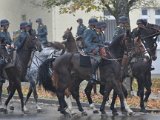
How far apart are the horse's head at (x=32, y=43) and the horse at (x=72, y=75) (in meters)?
0.55

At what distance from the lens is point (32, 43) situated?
17688 millimetres

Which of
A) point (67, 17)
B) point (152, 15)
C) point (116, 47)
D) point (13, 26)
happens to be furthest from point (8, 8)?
point (116, 47)

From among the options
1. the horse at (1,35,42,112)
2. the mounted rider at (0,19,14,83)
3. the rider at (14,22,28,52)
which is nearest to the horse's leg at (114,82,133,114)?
the horse at (1,35,42,112)

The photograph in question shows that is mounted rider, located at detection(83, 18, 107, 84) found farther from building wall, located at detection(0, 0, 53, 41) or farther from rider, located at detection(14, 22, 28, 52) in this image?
building wall, located at detection(0, 0, 53, 41)

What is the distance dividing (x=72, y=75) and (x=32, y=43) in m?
1.55

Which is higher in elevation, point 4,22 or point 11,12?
point 11,12

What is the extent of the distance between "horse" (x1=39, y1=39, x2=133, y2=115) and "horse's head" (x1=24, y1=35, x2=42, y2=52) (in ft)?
1.81

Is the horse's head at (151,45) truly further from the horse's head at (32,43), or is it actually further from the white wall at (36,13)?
the white wall at (36,13)

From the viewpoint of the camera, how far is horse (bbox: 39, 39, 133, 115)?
54.8ft

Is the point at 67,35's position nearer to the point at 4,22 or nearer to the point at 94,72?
the point at 94,72

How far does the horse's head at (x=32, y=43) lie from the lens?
17516 mm

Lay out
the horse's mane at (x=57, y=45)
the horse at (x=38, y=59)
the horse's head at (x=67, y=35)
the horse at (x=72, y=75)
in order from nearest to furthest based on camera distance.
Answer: the horse at (x=72, y=75) → the horse's head at (x=67, y=35) → the horse's mane at (x=57, y=45) → the horse at (x=38, y=59)

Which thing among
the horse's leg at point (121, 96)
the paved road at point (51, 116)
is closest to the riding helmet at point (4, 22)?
the paved road at point (51, 116)

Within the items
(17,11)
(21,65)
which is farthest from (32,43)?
(17,11)
